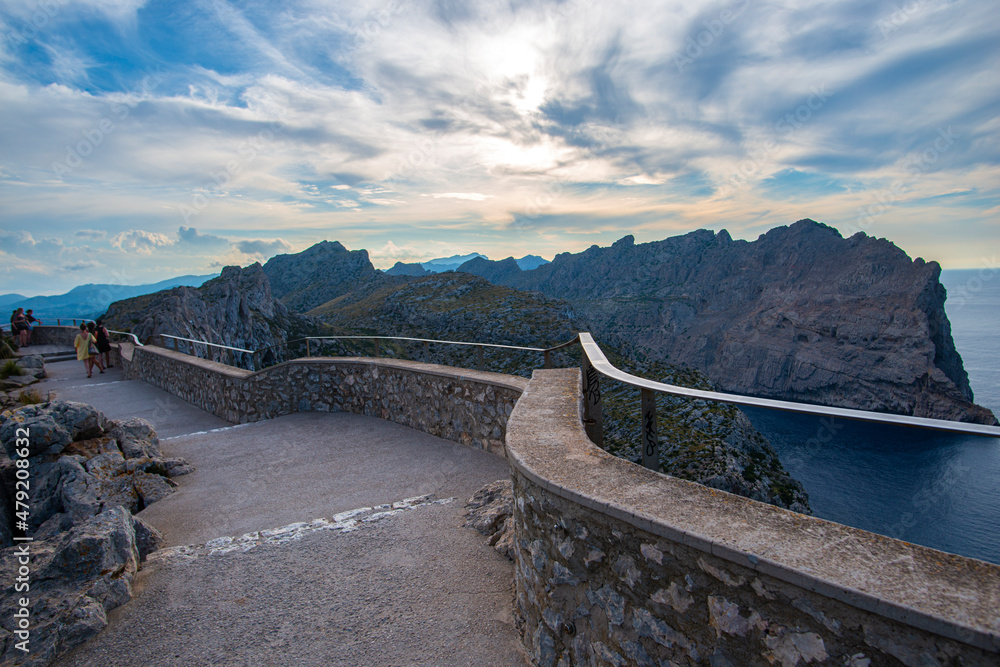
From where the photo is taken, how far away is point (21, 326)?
65.2 feet

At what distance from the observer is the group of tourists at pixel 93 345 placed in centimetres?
1361

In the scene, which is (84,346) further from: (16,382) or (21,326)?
(21,326)

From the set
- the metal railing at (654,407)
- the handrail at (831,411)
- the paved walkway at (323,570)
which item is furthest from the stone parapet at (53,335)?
the handrail at (831,411)

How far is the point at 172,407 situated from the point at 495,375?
27.3 feet

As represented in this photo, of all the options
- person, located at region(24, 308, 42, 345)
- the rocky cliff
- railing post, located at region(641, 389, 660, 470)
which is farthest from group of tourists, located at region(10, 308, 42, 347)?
railing post, located at region(641, 389, 660, 470)

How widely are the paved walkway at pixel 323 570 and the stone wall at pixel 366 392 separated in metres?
0.35

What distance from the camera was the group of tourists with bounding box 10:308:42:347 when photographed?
1967cm

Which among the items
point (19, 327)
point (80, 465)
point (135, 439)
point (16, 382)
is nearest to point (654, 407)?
point (80, 465)

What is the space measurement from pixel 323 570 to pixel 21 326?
80.3ft

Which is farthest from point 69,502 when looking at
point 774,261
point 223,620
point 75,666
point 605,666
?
point 774,261

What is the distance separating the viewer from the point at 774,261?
200 meters

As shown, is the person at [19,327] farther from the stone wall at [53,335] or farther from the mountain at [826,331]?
the mountain at [826,331]

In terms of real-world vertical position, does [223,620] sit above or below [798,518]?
below

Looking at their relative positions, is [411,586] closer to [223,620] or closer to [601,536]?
[223,620]
